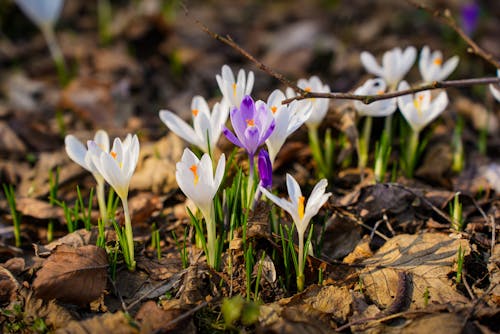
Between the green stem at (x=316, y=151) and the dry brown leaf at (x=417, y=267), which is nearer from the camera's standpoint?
the dry brown leaf at (x=417, y=267)

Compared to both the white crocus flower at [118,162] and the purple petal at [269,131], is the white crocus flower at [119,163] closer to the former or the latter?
the white crocus flower at [118,162]

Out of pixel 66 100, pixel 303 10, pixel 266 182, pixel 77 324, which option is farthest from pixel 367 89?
pixel 303 10

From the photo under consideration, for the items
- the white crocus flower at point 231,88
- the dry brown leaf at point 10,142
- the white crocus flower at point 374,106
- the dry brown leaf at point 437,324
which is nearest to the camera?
the dry brown leaf at point 437,324

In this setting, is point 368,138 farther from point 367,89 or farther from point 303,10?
point 303,10

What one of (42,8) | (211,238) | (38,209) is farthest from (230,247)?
(42,8)

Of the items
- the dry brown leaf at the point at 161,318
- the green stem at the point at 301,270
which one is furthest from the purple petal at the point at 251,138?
the dry brown leaf at the point at 161,318
